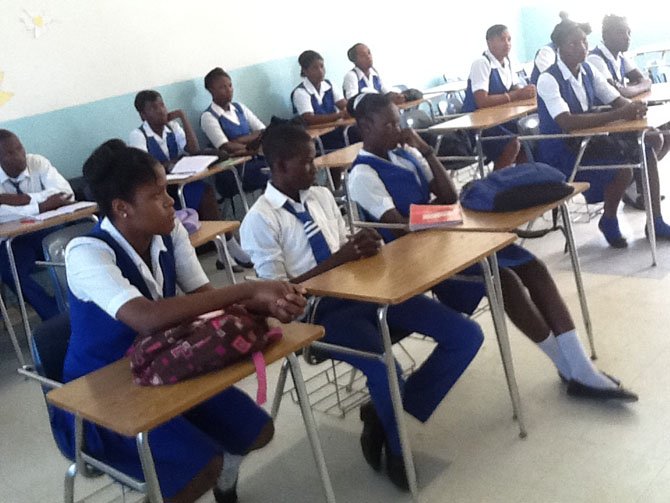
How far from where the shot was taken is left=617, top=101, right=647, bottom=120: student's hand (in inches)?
137

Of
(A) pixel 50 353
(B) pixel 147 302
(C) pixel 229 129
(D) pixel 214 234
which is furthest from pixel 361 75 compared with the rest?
(B) pixel 147 302

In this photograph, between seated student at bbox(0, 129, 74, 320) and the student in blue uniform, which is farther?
the student in blue uniform

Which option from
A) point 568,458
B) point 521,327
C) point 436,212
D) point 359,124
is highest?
point 359,124

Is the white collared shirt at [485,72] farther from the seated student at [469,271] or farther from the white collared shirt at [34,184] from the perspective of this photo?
the white collared shirt at [34,184]

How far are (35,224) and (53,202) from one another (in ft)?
1.19

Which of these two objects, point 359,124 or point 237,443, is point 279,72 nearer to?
point 359,124

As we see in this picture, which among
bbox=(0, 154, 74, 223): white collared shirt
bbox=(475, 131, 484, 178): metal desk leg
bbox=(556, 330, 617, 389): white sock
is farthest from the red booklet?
bbox=(0, 154, 74, 223): white collared shirt

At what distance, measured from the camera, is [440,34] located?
304 inches

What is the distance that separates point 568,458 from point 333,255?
3.03 feet

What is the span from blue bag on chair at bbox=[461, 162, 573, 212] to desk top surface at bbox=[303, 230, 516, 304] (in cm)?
28

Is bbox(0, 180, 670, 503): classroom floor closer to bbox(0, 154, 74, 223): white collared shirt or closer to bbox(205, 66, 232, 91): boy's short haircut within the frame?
bbox(0, 154, 74, 223): white collared shirt

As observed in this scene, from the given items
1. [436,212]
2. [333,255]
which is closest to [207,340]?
[333,255]

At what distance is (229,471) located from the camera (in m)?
2.13

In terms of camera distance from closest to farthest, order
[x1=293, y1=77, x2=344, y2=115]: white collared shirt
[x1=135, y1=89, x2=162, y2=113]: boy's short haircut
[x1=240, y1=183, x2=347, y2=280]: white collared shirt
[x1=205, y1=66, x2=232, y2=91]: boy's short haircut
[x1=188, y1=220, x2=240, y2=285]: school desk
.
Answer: [x1=240, y1=183, x2=347, y2=280]: white collared shirt → [x1=188, y1=220, x2=240, y2=285]: school desk → [x1=135, y1=89, x2=162, y2=113]: boy's short haircut → [x1=205, y1=66, x2=232, y2=91]: boy's short haircut → [x1=293, y1=77, x2=344, y2=115]: white collared shirt
